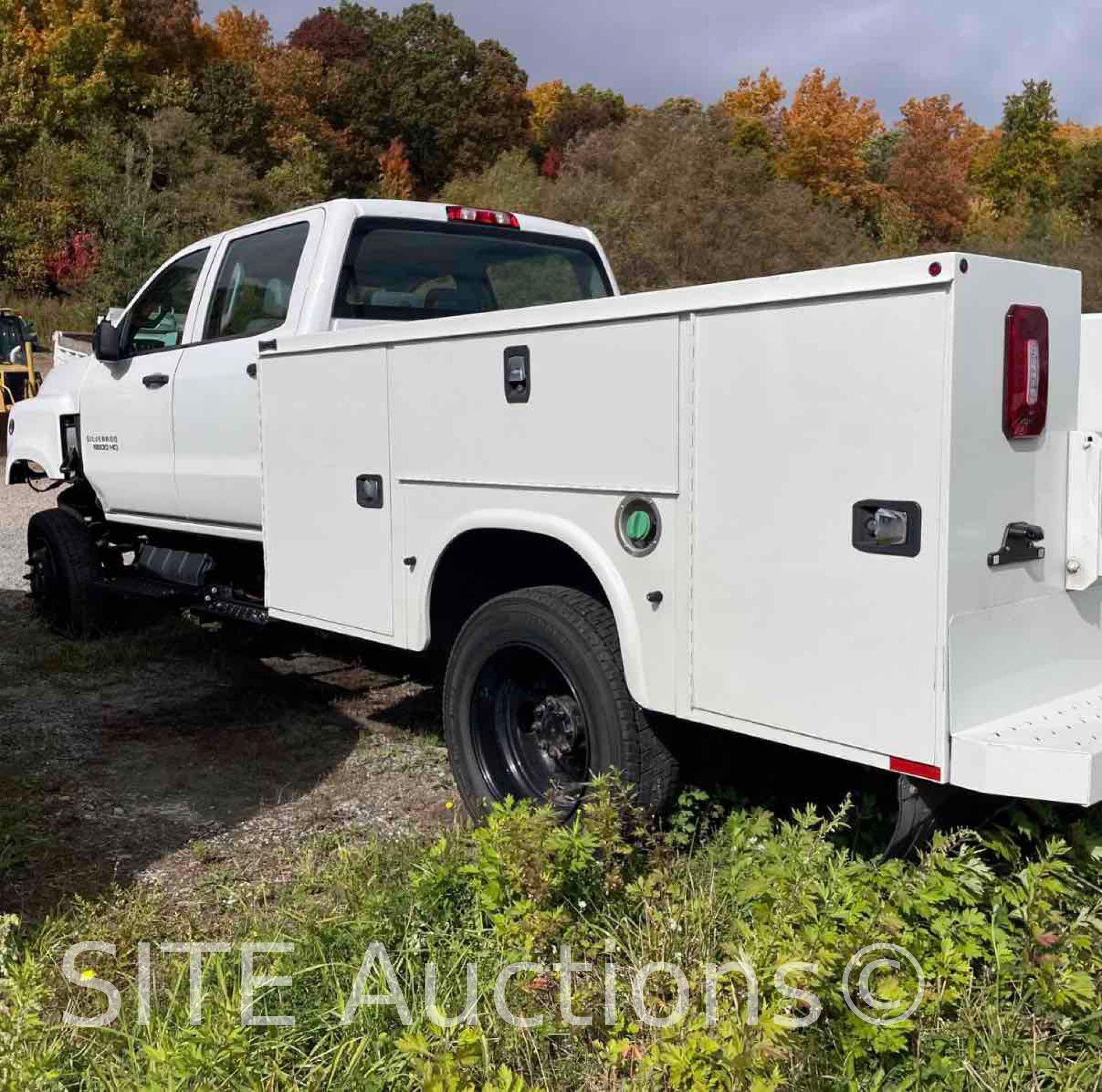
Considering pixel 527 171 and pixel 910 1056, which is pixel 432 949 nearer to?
pixel 910 1056

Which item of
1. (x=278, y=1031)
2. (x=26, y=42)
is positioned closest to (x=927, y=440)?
(x=278, y=1031)

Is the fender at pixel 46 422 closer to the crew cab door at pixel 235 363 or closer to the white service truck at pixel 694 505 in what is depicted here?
the crew cab door at pixel 235 363

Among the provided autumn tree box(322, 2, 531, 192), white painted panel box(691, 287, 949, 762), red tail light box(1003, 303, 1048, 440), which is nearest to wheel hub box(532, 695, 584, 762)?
white painted panel box(691, 287, 949, 762)

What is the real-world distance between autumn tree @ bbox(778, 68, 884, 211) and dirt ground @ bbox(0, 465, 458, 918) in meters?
38.1

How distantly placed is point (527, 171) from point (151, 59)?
55.3 feet

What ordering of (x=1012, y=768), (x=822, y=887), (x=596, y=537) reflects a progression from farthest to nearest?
(x=596, y=537) < (x=822, y=887) < (x=1012, y=768)

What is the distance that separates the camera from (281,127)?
41.8 meters

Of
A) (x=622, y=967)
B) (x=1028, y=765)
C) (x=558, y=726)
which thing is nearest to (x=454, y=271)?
(x=558, y=726)

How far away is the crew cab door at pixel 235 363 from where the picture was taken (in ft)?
17.9

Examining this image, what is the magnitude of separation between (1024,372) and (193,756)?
3942mm

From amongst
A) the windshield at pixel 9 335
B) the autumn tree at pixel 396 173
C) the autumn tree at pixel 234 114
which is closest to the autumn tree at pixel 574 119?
the autumn tree at pixel 396 173

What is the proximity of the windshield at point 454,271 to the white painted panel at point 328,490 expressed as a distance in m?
0.62

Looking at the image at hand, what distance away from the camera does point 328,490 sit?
4.77 m

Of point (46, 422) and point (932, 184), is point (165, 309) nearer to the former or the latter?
point (46, 422)
